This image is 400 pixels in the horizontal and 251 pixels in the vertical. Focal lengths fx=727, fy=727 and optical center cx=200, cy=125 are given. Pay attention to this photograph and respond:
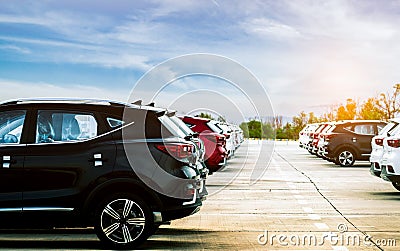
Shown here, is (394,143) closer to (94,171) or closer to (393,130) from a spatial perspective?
(393,130)

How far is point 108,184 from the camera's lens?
8273mm

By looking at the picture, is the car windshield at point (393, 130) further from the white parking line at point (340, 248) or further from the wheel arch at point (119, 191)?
the wheel arch at point (119, 191)

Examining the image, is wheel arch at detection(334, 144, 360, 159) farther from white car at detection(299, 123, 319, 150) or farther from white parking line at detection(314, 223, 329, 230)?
white parking line at detection(314, 223, 329, 230)

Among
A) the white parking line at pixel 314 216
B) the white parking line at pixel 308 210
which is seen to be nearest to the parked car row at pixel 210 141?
the white parking line at pixel 308 210

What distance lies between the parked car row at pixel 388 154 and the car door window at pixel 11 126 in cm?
792

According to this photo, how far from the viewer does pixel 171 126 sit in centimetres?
875

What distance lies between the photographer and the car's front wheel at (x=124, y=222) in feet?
27.4

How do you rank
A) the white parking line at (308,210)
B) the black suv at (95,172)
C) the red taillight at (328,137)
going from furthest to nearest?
1. the red taillight at (328,137)
2. the white parking line at (308,210)
3. the black suv at (95,172)

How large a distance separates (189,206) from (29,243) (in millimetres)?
2053

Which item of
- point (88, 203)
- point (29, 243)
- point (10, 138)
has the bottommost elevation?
point (29, 243)

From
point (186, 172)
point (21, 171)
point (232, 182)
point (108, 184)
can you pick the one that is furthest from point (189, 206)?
point (232, 182)

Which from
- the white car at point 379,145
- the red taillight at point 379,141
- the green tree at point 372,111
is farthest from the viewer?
the green tree at point 372,111

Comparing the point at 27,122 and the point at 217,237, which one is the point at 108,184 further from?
the point at 217,237

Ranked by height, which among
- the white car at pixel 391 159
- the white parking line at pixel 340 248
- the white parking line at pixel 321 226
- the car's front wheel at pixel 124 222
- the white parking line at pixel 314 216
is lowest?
the white parking line at pixel 340 248
